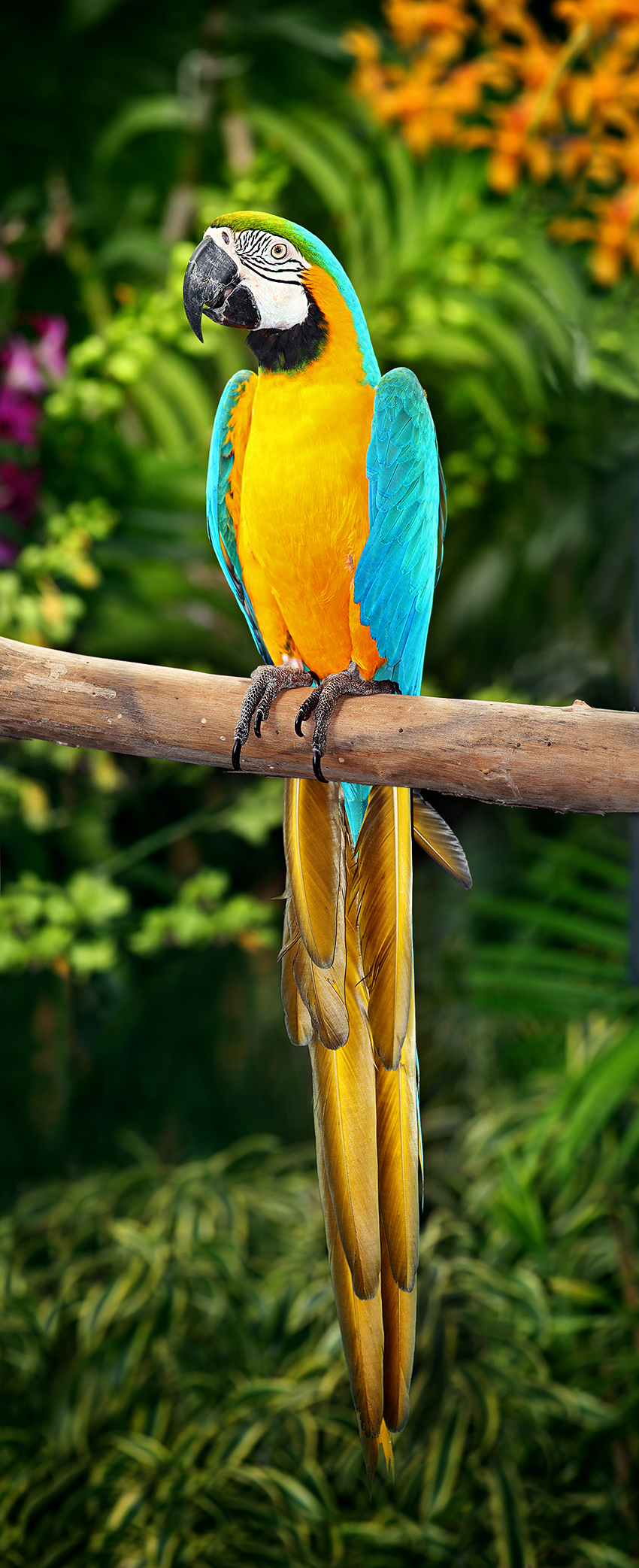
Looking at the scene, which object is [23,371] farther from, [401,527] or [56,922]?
[401,527]

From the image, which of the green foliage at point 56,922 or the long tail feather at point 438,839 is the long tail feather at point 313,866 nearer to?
the long tail feather at point 438,839

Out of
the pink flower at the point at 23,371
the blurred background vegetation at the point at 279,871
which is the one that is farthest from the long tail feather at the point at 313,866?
the pink flower at the point at 23,371

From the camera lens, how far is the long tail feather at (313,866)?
0.42 meters

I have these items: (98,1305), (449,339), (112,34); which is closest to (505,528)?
(449,339)

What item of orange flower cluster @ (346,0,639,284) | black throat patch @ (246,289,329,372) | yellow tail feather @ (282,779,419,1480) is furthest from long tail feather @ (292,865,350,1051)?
orange flower cluster @ (346,0,639,284)

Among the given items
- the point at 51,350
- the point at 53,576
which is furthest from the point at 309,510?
the point at 51,350

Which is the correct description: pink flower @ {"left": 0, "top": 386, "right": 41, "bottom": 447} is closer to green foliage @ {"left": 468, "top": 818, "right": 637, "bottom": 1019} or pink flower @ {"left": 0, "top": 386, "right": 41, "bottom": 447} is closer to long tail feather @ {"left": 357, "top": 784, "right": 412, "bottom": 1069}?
green foliage @ {"left": 468, "top": 818, "right": 637, "bottom": 1019}

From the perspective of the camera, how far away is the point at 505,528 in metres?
1.27

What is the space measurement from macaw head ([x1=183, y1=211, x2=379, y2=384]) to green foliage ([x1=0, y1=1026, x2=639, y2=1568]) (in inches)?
35.2

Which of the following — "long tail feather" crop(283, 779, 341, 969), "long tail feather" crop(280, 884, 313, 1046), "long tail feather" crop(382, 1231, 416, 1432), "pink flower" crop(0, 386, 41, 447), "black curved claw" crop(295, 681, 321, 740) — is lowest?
"long tail feather" crop(382, 1231, 416, 1432)

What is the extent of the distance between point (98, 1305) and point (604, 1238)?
57 cm

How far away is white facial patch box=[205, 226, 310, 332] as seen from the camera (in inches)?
14.9

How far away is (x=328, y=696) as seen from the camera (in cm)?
45

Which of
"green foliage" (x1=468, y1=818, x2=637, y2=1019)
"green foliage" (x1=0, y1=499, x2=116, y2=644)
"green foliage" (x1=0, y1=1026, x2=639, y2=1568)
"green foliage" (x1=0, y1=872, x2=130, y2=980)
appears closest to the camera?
"green foliage" (x1=0, y1=1026, x2=639, y2=1568)
